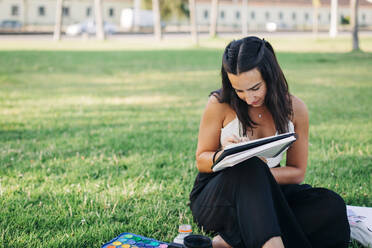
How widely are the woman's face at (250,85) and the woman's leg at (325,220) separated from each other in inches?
27.7

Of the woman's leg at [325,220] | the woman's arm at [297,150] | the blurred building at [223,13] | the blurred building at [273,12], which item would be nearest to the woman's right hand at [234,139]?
the woman's arm at [297,150]

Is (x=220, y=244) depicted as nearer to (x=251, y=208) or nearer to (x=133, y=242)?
(x=251, y=208)

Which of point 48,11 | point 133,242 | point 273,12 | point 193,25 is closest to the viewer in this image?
point 133,242

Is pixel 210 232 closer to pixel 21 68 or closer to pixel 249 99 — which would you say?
pixel 249 99

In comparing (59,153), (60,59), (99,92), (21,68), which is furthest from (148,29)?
(59,153)

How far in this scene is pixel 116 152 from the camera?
17.0 ft

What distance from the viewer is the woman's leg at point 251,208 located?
7.91 feet

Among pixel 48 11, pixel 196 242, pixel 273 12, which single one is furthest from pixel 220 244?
pixel 273 12

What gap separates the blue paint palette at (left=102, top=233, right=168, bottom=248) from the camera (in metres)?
2.80

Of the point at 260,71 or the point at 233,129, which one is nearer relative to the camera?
the point at 260,71

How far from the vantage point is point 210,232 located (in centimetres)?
307

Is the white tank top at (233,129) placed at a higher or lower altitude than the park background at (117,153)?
higher

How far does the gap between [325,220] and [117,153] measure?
2846 millimetres

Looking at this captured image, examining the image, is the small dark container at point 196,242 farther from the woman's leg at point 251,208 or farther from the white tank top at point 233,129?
the white tank top at point 233,129
